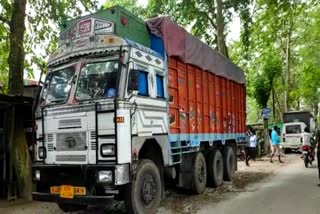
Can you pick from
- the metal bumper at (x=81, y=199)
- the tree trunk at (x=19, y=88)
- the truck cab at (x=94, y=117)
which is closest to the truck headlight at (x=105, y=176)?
the truck cab at (x=94, y=117)

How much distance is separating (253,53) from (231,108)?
77.5ft

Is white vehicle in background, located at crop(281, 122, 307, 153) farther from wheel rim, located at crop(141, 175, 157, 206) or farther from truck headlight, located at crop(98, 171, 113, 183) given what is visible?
truck headlight, located at crop(98, 171, 113, 183)

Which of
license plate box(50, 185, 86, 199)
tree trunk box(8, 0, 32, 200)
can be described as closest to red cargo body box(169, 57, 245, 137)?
license plate box(50, 185, 86, 199)

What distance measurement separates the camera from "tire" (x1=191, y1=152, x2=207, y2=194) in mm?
10930

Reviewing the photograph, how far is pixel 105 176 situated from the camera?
7.18 metres

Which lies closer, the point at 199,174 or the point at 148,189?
the point at 148,189

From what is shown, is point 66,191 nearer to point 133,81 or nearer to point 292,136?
point 133,81

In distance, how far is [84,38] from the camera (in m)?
8.38

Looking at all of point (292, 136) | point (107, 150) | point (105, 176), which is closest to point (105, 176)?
point (105, 176)

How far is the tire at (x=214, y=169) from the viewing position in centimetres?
1242

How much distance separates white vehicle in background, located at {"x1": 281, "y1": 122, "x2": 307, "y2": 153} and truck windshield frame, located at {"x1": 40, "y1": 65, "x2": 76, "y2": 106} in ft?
71.9

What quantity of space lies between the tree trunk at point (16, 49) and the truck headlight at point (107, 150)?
16.2 ft

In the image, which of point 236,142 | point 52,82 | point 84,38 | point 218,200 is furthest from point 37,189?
point 236,142

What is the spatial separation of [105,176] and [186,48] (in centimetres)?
440
